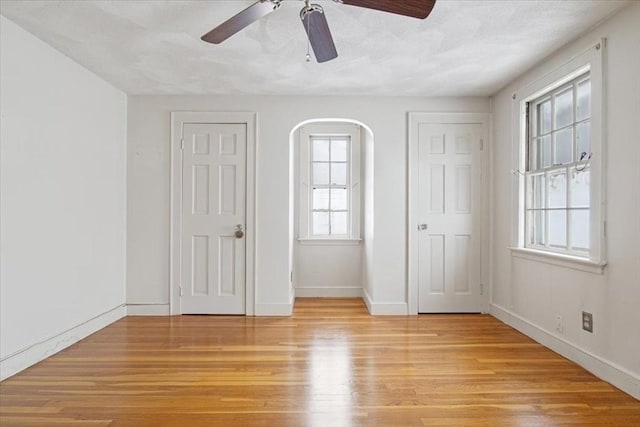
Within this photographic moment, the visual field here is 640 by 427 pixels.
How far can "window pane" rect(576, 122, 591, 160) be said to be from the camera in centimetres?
272

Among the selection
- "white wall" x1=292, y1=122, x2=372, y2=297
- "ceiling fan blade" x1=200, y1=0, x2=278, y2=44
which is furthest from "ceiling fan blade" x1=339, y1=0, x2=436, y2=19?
"white wall" x1=292, y1=122, x2=372, y2=297

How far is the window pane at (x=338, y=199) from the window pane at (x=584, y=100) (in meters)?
2.82

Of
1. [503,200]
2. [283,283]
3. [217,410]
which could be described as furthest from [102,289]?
[503,200]

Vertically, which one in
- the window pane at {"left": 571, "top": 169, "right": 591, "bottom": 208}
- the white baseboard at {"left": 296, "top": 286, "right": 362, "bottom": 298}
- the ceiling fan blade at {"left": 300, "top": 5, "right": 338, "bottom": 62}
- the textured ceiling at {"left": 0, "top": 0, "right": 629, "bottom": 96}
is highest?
the textured ceiling at {"left": 0, "top": 0, "right": 629, "bottom": 96}

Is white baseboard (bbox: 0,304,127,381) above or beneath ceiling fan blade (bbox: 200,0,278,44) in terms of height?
beneath

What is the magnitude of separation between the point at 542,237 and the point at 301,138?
303cm

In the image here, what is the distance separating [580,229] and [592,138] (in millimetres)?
683

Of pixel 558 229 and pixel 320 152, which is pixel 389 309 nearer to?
pixel 558 229

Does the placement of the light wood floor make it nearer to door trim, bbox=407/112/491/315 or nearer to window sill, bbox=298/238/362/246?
door trim, bbox=407/112/491/315

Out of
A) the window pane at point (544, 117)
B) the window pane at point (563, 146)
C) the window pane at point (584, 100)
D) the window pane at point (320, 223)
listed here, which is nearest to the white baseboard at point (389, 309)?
the window pane at point (320, 223)

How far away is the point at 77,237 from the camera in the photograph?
323 cm

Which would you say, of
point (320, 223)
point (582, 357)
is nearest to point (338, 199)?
point (320, 223)

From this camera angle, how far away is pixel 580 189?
2814 millimetres

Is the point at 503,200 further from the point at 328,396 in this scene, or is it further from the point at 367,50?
the point at 328,396
